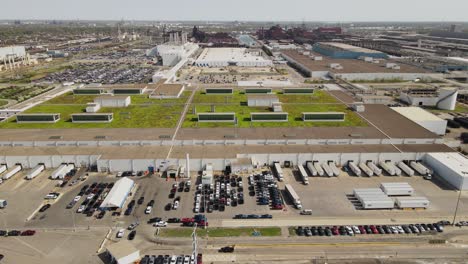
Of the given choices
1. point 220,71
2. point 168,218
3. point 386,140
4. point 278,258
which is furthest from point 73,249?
point 220,71

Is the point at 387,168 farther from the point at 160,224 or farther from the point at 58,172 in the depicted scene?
the point at 58,172

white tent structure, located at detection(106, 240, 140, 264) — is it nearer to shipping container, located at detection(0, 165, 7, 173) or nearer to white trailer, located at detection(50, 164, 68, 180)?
white trailer, located at detection(50, 164, 68, 180)

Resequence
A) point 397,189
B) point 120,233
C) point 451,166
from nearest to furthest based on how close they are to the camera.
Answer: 1. point 120,233
2. point 397,189
3. point 451,166

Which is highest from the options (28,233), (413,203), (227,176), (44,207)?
(413,203)

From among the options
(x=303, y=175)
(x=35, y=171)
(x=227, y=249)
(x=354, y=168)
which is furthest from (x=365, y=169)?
(x=35, y=171)

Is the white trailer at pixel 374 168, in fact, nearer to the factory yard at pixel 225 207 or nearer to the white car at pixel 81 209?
the factory yard at pixel 225 207
